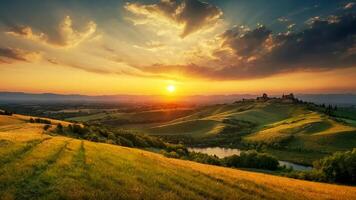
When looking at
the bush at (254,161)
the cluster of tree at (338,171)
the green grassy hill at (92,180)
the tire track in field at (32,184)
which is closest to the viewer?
the tire track in field at (32,184)

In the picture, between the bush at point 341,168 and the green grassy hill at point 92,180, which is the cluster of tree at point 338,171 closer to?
the bush at point 341,168

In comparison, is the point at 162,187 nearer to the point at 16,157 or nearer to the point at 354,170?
the point at 16,157

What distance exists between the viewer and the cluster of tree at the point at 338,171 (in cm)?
8667

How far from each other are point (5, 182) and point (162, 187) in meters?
11.8

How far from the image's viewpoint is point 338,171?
297 ft

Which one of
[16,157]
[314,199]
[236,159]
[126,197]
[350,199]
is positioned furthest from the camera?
[236,159]

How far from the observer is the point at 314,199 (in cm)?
3212

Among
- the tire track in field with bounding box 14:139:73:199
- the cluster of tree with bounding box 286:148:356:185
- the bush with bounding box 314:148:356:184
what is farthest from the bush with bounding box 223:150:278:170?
the tire track in field with bounding box 14:139:73:199

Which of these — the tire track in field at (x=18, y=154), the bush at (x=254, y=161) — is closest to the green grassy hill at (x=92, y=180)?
the tire track in field at (x=18, y=154)

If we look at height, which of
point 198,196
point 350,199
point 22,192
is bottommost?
point 350,199

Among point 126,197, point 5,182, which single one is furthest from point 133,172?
point 5,182

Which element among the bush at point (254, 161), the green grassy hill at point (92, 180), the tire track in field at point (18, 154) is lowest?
the bush at point (254, 161)

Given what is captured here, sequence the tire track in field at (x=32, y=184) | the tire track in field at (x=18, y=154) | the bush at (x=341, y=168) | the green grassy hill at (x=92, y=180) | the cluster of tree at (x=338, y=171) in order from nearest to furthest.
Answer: the tire track in field at (x=32, y=184), the green grassy hill at (x=92, y=180), the tire track in field at (x=18, y=154), the bush at (x=341, y=168), the cluster of tree at (x=338, y=171)

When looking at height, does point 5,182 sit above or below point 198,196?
above
